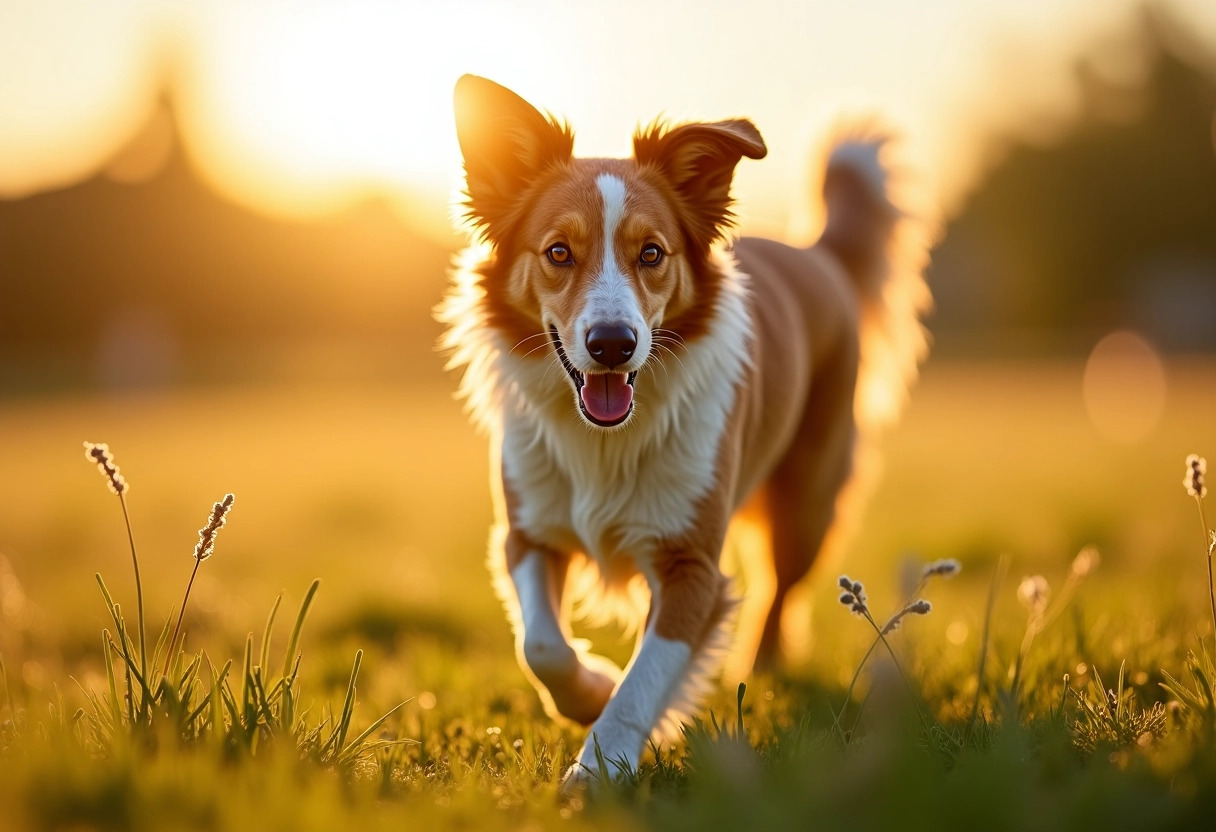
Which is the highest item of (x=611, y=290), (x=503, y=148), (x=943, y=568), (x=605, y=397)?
(x=503, y=148)

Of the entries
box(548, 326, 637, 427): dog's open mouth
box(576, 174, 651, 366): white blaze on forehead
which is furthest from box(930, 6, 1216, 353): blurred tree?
box(548, 326, 637, 427): dog's open mouth

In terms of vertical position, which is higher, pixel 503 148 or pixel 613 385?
pixel 503 148

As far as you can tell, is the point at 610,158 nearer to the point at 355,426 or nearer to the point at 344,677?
the point at 344,677

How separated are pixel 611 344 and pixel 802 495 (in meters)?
2.13

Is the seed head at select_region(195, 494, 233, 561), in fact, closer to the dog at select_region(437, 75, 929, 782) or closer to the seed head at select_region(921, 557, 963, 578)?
the dog at select_region(437, 75, 929, 782)

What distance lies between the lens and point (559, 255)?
3979 millimetres

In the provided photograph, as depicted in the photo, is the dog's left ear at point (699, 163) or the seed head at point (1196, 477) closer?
the seed head at point (1196, 477)

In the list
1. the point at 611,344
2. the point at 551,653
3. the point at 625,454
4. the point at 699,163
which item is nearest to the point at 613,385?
the point at 611,344

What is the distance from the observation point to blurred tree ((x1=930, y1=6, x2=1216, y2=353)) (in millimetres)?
38062

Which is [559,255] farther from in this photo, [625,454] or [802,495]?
[802,495]

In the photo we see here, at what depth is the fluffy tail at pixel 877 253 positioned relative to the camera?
249 inches

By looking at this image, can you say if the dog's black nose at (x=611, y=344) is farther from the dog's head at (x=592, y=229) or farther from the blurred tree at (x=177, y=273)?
the blurred tree at (x=177, y=273)

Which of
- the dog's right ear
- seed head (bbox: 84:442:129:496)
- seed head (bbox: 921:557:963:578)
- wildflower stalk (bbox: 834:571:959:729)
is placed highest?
the dog's right ear

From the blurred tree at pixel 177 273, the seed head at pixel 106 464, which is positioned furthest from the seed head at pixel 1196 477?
the blurred tree at pixel 177 273
